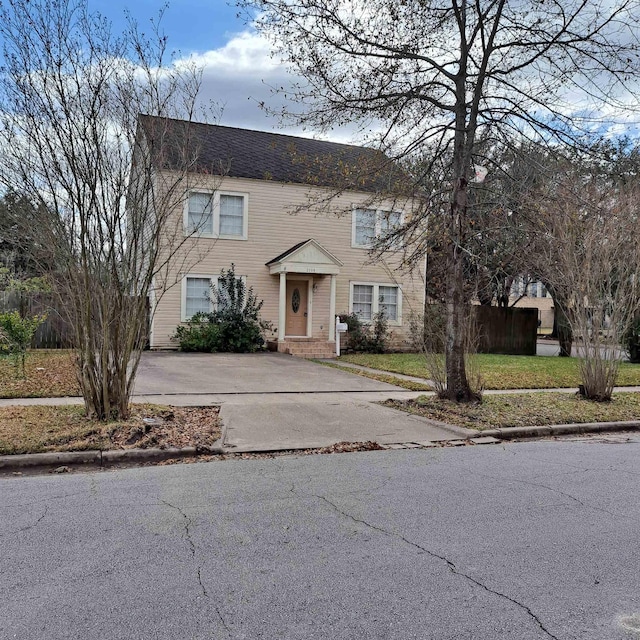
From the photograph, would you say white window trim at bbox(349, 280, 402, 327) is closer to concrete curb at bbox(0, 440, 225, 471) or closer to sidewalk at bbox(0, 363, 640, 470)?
sidewalk at bbox(0, 363, 640, 470)

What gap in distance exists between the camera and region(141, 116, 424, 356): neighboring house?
64.6 feet

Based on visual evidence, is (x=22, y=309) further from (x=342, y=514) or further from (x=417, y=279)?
(x=342, y=514)

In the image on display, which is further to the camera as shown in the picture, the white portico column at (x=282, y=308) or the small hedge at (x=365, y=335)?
the small hedge at (x=365, y=335)

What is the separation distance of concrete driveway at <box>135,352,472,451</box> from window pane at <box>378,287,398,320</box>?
269 inches

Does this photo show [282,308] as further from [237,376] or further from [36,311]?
[36,311]

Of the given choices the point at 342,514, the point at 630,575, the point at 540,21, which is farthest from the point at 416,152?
the point at 630,575

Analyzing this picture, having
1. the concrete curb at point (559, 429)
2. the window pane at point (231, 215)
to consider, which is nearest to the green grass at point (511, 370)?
the concrete curb at point (559, 429)

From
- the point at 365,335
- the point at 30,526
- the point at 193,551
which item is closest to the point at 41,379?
the point at 30,526

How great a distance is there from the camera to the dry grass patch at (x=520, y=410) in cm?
898

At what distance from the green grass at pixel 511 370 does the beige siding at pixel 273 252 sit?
2.45 meters

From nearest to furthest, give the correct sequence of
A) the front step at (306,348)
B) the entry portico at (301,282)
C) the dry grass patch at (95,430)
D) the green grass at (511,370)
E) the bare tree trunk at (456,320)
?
the dry grass patch at (95,430) < the bare tree trunk at (456,320) < the green grass at (511,370) < the front step at (306,348) < the entry portico at (301,282)

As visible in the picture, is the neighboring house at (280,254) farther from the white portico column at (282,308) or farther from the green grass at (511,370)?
the green grass at (511,370)

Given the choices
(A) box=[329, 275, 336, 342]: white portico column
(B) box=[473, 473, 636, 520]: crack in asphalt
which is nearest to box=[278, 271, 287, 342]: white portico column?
(A) box=[329, 275, 336, 342]: white portico column

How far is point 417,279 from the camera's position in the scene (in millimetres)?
23734
